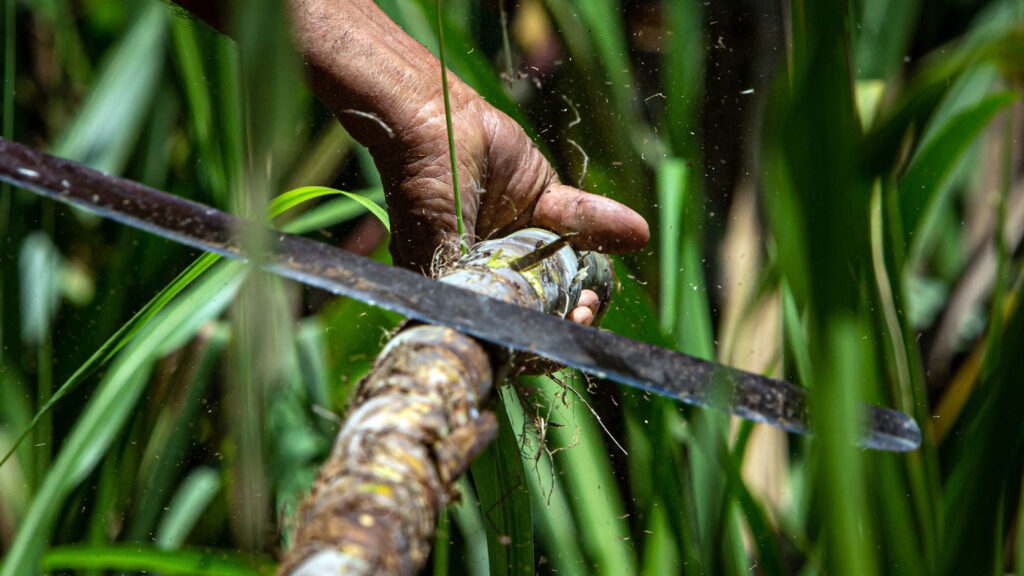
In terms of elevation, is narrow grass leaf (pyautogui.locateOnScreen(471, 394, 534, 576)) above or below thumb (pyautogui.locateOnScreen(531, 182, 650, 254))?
below

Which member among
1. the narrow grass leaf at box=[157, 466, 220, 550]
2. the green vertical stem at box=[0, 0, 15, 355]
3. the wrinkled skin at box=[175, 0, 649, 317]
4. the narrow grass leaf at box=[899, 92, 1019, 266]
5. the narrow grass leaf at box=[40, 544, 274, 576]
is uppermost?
the green vertical stem at box=[0, 0, 15, 355]

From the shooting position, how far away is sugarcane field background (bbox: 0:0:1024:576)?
1.76ft

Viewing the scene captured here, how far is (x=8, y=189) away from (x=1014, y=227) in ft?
4.02

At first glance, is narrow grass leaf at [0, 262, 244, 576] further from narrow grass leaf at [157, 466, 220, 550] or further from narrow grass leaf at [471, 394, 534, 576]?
narrow grass leaf at [471, 394, 534, 576]

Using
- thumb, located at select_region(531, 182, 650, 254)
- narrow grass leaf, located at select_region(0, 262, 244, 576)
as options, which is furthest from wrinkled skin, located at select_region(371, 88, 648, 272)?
narrow grass leaf, located at select_region(0, 262, 244, 576)

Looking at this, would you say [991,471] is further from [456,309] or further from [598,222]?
[598,222]

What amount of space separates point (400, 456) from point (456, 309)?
0.25ft

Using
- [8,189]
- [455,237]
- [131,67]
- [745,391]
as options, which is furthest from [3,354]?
[745,391]

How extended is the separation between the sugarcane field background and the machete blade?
0.10m

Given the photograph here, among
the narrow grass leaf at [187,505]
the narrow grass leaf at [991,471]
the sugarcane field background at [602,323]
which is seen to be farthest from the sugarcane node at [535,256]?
the narrow grass leaf at [187,505]

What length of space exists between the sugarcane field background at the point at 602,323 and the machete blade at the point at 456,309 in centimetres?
10

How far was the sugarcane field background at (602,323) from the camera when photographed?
21.1 inches

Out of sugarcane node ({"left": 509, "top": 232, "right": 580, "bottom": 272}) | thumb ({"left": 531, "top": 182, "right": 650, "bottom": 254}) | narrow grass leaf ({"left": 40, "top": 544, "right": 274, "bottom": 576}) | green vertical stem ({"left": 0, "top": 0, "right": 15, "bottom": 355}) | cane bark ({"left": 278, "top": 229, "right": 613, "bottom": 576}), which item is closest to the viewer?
cane bark ({"left": 278, "top": 229, "right": 613, "bottom": 576})

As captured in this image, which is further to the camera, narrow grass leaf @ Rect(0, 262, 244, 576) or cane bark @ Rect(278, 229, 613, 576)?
narrow grass leaf @ Rect(0, 262, 244, 576)
